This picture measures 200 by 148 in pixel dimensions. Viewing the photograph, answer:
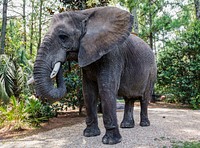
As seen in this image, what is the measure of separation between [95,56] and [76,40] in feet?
1.35

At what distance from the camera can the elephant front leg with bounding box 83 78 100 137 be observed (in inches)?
181

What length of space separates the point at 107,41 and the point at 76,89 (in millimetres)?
3910

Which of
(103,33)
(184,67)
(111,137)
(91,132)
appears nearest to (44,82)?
(103,33)

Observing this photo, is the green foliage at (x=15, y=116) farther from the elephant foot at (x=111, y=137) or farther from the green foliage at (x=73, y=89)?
the elephant foot at (x=111, y=137)

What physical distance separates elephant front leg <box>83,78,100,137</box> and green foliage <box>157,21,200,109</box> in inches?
266

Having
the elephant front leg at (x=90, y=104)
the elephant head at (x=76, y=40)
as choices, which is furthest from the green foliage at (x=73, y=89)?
the elephant head at (x=76, y=40)

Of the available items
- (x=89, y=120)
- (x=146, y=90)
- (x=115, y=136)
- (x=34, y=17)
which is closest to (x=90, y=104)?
(x=89, y=120)

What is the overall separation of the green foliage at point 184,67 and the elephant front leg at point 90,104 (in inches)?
266

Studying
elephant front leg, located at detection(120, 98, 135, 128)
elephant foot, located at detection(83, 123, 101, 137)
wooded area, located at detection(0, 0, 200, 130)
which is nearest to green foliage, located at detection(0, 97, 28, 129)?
wooded area, located at detection(0, 0, 200, 130)

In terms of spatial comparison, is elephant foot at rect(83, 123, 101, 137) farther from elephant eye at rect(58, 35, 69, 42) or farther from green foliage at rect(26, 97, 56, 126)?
green foliage at rect(26, 97, 56, 126)

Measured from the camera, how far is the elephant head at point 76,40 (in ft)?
11.6

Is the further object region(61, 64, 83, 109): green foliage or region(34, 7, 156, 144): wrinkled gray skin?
region(61, 64, 83, 109): green foliage

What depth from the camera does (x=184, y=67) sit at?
35.9 ft

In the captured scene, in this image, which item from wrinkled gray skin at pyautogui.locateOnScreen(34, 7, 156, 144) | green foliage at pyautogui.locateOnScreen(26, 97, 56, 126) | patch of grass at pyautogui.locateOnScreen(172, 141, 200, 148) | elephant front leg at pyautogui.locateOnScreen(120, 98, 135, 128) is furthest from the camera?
green foliage at pyautogui.locateOnScreen(26, 97, 56, 126)
